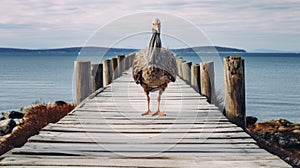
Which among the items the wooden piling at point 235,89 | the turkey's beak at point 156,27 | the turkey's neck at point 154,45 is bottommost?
the wooden piling at point 235,89

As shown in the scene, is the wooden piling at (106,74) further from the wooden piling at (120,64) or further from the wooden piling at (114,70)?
the wooden piling at (120,64)

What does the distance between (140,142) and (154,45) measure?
1.75 metres

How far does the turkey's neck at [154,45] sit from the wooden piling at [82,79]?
3252 mm

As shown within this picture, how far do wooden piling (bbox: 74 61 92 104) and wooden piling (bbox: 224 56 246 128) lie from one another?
3.21 meters

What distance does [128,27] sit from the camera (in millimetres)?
6352

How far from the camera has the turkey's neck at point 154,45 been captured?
23.7 ft

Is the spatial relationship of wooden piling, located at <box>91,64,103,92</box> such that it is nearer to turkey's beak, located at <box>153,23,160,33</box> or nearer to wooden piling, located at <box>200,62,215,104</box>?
wooden piling, located at <box>200,62,215,104</box>

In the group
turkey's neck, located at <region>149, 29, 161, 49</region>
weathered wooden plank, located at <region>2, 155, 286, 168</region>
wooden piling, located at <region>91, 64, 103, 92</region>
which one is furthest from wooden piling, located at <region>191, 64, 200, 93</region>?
weathered wooden plank, located at <region>2, 155, 286, 168</region>

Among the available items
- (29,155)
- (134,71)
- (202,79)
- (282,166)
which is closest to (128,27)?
(134,71)

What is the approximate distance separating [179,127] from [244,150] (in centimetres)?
162

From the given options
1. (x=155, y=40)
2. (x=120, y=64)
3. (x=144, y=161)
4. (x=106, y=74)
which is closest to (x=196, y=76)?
(x=106, y=74)

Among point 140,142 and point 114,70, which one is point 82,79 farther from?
point 114,70

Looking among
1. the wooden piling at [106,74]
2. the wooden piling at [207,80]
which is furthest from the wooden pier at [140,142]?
the wooden piling at [106,74]

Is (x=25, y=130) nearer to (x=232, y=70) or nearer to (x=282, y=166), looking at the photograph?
(x=232, y=70)
